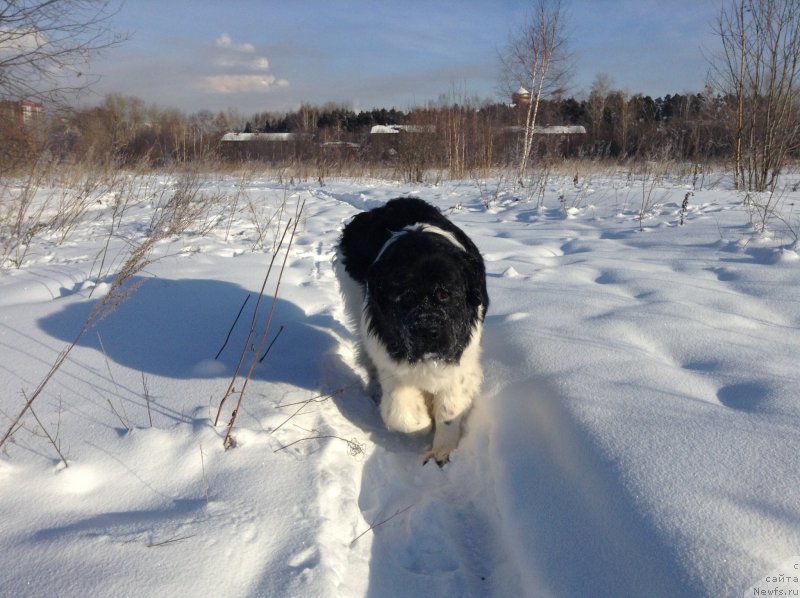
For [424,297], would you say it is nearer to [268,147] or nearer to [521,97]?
[521,97]

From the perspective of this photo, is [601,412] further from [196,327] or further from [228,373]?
[196,327]

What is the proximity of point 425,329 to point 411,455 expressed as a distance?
0.78m

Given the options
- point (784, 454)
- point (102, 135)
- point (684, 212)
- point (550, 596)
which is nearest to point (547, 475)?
point (550, 596)

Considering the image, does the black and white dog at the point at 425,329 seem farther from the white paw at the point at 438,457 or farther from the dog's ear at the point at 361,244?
the dog's ear at the point at 361,244

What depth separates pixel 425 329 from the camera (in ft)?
9.54

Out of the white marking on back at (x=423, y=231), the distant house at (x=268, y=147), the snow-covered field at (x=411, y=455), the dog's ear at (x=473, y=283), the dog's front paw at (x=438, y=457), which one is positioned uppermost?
the distant house at (x=268, y=147)

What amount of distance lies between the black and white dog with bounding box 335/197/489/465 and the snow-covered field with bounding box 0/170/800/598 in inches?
7.0

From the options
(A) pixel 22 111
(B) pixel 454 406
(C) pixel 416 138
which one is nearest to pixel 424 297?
(B) pixel 454 406

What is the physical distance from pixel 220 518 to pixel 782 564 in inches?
70.8

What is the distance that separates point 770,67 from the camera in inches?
398

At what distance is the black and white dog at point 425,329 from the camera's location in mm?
2938

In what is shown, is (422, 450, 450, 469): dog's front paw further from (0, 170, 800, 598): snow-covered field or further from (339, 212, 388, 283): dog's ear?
(339, 212, 388, 283): dog's ear

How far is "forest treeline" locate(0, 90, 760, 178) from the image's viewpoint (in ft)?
30.6

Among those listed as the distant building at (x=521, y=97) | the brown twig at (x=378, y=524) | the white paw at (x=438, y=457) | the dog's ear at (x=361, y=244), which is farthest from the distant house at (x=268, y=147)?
the brown twig at (x=378, y=524)
